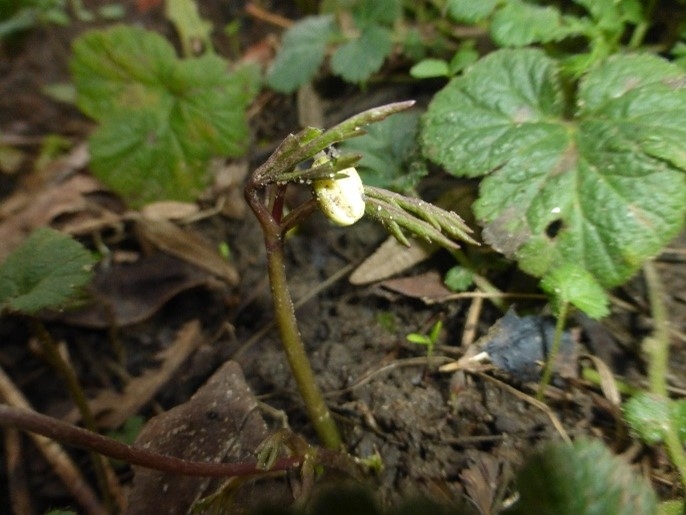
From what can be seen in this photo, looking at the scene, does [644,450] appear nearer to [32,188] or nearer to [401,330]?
[401,330]

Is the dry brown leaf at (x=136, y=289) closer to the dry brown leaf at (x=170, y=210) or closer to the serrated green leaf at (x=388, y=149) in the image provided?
the dry brown leaf at (x=170, y=210)

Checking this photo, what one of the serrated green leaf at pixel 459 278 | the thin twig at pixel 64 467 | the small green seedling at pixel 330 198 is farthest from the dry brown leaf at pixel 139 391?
the serrated green leaf at pixel 459 278

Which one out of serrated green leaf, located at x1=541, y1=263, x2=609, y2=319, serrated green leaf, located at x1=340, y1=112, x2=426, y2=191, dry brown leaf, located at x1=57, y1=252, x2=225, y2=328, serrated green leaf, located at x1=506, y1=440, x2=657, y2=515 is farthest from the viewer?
dry brown leaf, located at x1=57, y1=252, x2=225, y2=328

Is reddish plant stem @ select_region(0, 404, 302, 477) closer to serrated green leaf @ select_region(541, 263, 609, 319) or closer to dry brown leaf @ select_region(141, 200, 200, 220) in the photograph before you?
serrated green leaf @ select_region(541, 263, 609, 319)

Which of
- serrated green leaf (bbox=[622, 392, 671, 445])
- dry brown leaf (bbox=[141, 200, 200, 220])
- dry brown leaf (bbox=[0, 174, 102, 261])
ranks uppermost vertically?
dry brown leaf (bbox=[0, 174, 102, 261])

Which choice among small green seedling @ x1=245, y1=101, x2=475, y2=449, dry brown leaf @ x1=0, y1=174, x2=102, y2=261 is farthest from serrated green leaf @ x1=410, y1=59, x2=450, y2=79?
dry brown leaf @ x1=0, y1=174, x2=102, y2=261

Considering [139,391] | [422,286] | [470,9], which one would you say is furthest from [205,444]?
[470,9]

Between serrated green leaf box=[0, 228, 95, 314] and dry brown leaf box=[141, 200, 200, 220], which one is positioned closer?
serrated green leaf box=[0, 228, 95, 314]
